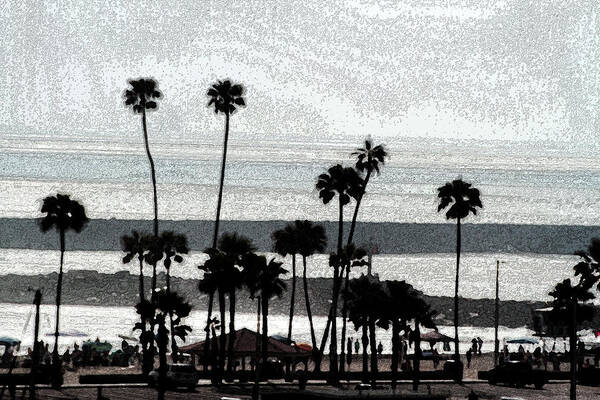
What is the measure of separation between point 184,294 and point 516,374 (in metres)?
93.8

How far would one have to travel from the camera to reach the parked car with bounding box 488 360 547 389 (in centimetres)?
9544

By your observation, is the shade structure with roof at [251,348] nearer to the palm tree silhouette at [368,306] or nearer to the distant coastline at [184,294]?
the palm tree silhouette at [368,306]

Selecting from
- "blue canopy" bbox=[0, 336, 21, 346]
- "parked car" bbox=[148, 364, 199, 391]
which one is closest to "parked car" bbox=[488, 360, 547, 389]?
"parked car" bbox=[148, 364, 199, 391]

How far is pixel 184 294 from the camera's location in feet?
612

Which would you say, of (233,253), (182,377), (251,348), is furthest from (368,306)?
(182,377)

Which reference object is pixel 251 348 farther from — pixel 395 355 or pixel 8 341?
pixel 8 341

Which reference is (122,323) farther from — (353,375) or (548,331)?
(353,375)

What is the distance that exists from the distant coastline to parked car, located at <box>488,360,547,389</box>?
69006mm

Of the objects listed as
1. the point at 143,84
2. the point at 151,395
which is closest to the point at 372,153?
the point at 143,84

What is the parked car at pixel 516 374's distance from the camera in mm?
95438

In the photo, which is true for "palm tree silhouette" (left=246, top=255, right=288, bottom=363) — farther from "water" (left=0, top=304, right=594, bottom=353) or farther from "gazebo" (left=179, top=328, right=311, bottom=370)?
"water" (left=0, top=304, right=594, bottom=353)

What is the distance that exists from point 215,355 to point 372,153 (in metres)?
28.4

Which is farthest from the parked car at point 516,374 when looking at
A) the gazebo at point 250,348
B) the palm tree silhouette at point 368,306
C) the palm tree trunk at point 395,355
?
the gazebo at point 250,348

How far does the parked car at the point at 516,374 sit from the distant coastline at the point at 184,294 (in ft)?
226
